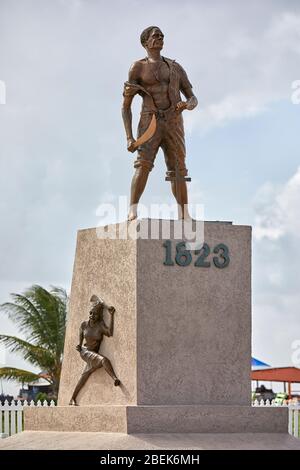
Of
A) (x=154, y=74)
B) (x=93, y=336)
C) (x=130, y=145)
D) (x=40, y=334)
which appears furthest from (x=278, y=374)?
(x=154, y=74)

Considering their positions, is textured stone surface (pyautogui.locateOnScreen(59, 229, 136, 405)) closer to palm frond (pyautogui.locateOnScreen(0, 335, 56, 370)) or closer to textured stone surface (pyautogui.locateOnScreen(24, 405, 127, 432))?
textured stone surface (pyautogui.locateOnScreen(24, 405, 127, 432))

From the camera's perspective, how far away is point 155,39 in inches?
589

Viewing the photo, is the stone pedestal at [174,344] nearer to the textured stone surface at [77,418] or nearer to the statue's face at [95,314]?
the textured stone surface at [77,418]

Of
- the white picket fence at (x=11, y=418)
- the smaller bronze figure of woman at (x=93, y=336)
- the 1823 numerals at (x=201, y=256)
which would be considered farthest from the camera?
the white picket fence at (x=11, y=418)

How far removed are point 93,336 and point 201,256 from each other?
1581mm

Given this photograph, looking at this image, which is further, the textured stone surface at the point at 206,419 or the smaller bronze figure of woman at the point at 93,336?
the smaller bronze figure of woman at the point at 93,336

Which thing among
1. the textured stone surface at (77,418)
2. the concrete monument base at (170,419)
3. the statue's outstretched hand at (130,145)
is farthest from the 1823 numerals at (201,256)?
the textured stone surface at (77,418)

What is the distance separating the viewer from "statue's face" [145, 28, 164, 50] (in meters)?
15.0

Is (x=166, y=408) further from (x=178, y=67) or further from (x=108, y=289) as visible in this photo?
(x=178, y=67)

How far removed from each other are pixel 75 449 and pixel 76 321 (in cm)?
215

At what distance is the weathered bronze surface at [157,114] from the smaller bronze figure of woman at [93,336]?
1328 mm

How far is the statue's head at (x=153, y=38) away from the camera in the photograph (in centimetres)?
1497
